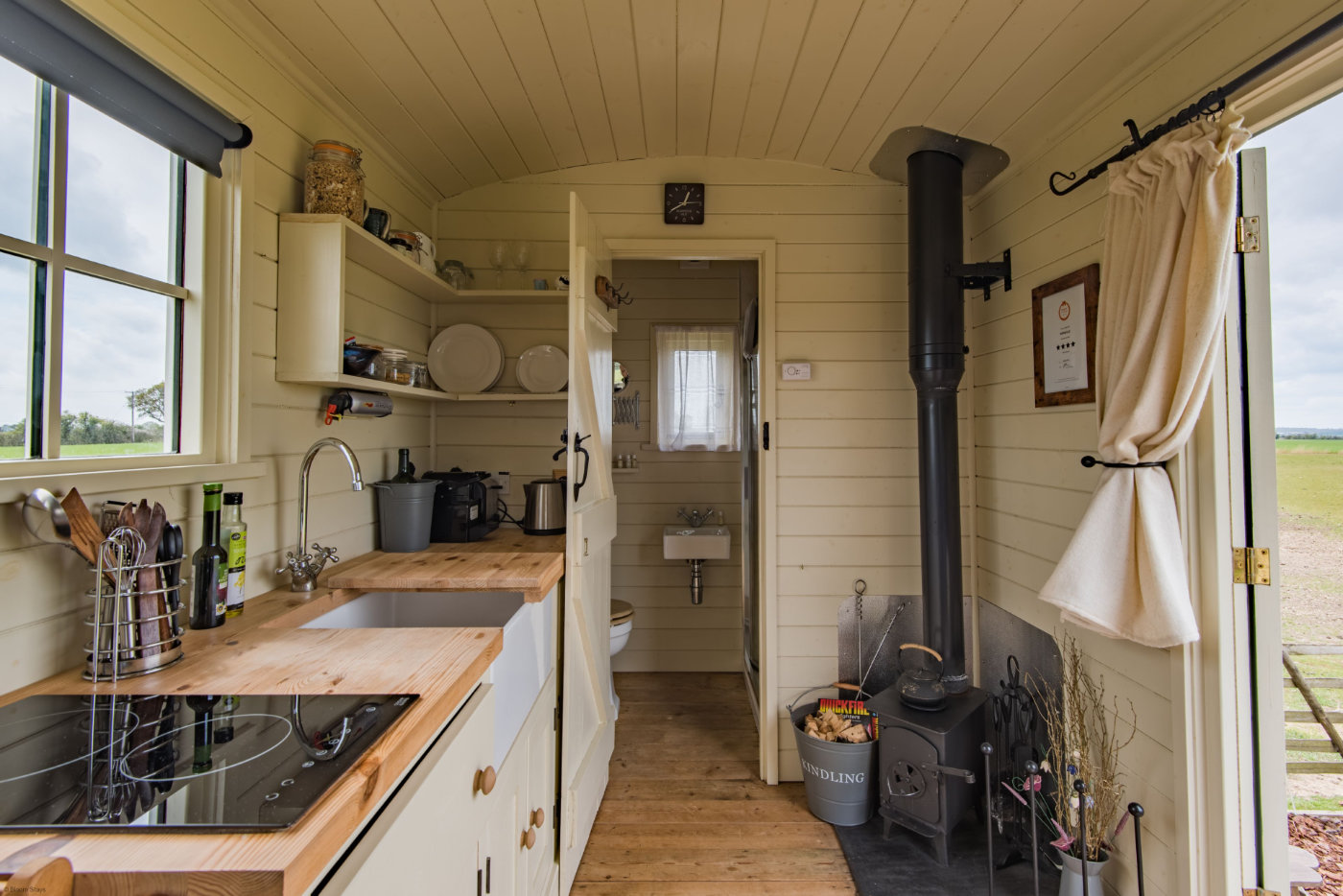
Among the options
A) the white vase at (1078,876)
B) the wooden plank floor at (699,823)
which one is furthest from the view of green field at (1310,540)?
the wooden plank floor at (699,823)

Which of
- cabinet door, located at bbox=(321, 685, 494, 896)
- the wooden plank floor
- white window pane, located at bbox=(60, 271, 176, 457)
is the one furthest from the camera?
the wooden plank floor

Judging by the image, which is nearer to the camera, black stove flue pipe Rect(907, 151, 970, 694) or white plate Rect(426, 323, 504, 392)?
black stove flue pipe Rect(907, 151, 970, 694)

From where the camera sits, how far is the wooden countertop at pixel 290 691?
1.82ft

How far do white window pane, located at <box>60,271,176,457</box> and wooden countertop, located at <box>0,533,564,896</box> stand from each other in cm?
43

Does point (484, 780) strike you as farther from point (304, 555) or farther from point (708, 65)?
point (708, 65)

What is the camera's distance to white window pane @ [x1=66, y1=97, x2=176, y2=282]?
116 cm

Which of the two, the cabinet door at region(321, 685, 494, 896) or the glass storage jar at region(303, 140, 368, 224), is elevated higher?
the glass storage jar at region(303, 140, 368, 224)

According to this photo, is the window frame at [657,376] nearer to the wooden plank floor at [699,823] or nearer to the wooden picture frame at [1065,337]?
the wooden plank floor at [699,823]

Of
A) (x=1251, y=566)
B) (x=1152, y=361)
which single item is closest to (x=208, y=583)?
(x=1152, y=361)

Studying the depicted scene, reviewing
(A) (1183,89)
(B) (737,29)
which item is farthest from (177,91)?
(A) (1183,89)

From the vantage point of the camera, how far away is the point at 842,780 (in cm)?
225

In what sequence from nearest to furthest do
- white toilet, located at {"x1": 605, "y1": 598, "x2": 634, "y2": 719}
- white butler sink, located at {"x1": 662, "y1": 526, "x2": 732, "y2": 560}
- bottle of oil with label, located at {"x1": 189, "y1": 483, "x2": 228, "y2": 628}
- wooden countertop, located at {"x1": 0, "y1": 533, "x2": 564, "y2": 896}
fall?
wooden countertop, located at {"x1": 0, "y1": 533, "x2": 564, "y2": 896}
bottle of oil with label, located at {"x1": 189, "y1": 483, "x2": 228, "y2": 628}
white toilet, located at {"x1": 605, "y1": 598, "x2": 634, "y2": 719}
white butler sink, located at {"x1": 662, "y1": 526, "x2": 732, "y2": 560}

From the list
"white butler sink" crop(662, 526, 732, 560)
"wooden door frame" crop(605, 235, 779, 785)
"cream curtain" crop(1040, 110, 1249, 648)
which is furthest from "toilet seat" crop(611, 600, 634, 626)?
"cream curtain" crop(1040, 110, 1249, 648)

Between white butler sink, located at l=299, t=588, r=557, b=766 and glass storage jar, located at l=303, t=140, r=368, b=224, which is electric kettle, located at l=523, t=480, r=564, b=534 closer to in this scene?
white butler sink, located at l=299, t=588, r=557, b=766
